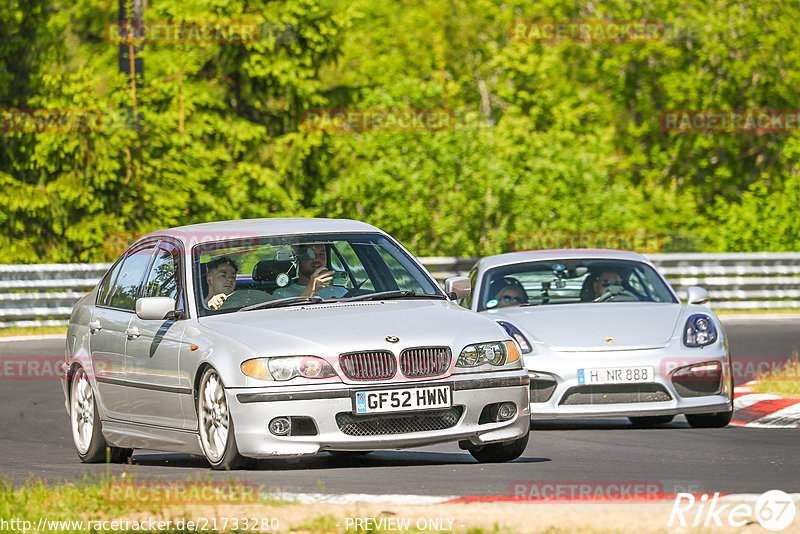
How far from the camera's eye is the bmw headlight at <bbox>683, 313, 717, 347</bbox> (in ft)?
36.6

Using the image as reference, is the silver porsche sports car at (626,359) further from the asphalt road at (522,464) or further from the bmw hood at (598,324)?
the asphalt road at (522,464)

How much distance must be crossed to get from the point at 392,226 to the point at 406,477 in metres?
22.9

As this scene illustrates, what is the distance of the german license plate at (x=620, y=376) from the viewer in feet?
35.5

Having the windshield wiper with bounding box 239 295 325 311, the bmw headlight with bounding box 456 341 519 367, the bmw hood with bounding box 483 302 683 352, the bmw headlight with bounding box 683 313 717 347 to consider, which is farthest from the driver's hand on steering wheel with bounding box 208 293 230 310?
the bmw headlight with bounding box 683 313 717 347

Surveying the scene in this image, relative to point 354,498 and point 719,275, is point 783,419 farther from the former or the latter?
point 719,275

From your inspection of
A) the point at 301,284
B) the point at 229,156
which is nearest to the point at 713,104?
the point at 229,156

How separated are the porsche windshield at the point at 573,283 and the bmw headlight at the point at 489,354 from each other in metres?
4.02

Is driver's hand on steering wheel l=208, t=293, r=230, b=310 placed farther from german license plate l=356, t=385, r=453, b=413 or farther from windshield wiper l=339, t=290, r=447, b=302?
german license plate l=356, t=385, r=453, b=413

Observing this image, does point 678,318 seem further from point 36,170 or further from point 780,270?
point 36,170

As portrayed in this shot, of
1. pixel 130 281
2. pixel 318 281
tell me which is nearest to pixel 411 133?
pixel 130 281

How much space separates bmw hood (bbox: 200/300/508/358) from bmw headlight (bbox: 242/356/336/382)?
0.04 metres

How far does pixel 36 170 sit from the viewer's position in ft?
98.1

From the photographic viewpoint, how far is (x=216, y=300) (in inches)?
348

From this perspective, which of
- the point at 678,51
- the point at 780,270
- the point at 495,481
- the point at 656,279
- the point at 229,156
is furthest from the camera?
the point at 678,51
